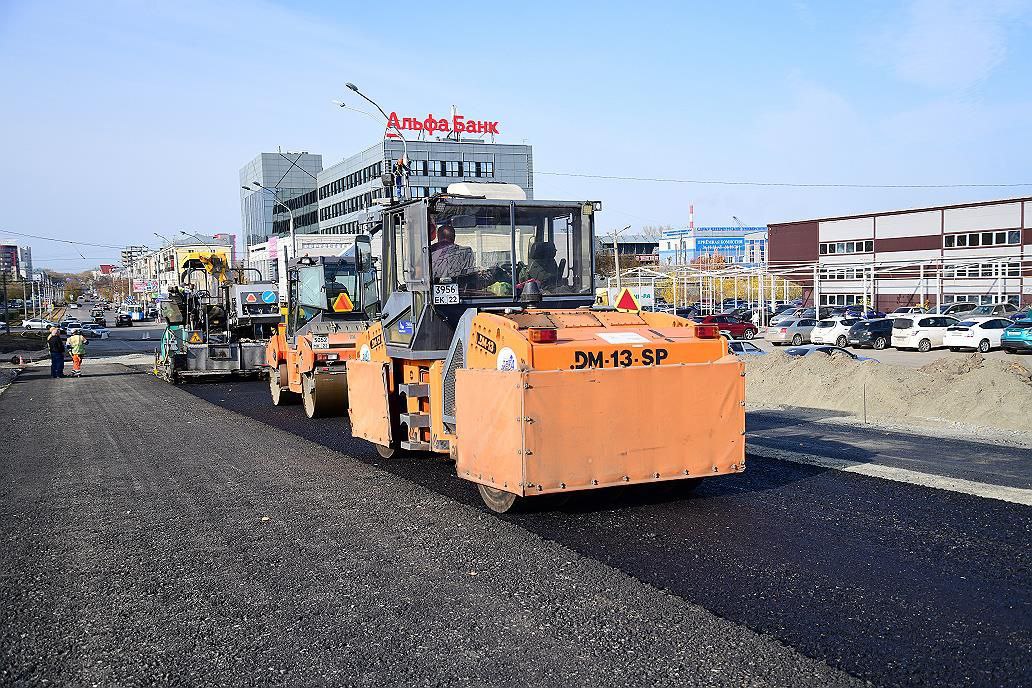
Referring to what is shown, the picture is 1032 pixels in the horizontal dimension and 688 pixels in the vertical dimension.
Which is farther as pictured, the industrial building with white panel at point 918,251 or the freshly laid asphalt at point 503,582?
the industrial building with white panel at point 918,251

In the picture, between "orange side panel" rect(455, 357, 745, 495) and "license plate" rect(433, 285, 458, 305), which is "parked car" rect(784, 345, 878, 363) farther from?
"license plate" rect(433, 285, 458, 305)

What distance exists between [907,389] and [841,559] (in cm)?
1003

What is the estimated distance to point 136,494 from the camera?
9.21 meters

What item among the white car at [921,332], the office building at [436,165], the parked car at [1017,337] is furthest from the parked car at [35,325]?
the parked car at [1017,337]

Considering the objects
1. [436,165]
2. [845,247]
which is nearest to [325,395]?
[845,247]

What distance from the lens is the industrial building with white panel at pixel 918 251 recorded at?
57.4 m

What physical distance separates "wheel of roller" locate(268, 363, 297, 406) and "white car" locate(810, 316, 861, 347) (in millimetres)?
25515

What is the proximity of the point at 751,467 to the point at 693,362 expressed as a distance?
2.57 metres

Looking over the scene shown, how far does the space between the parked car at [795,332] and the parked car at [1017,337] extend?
376 inches

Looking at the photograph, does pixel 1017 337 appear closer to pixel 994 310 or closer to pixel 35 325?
pixel 994 310

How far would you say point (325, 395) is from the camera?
49.9ft

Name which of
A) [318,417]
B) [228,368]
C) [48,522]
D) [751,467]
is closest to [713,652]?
[751,467]

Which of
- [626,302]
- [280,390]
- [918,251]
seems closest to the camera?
[626,302]

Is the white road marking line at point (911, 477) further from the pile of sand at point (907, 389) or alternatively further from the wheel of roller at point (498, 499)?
the pile of sand at point (907, 389)
